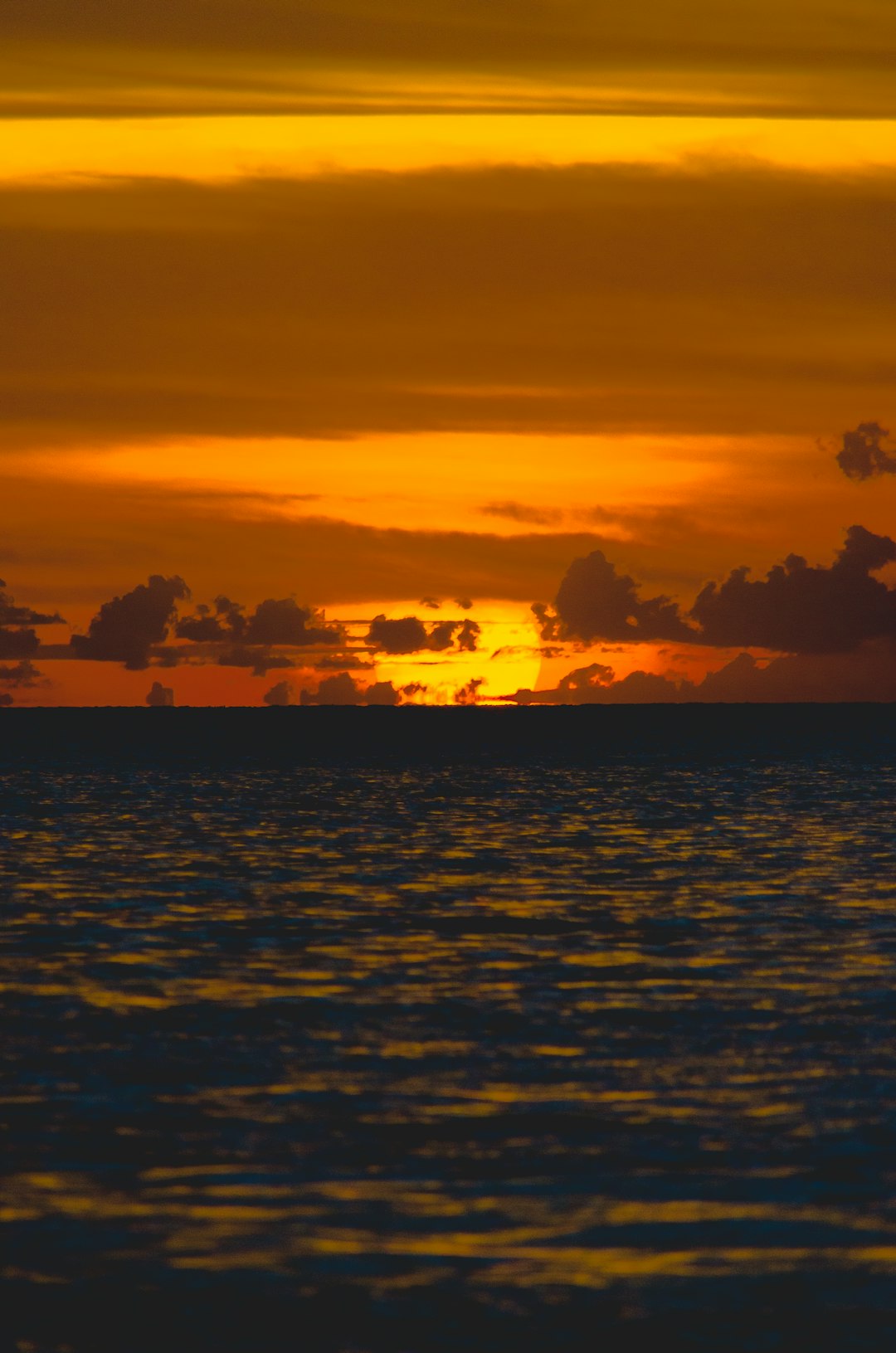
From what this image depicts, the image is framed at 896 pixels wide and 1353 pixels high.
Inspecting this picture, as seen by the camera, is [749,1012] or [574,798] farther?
[574,798]

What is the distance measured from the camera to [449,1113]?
850 inches

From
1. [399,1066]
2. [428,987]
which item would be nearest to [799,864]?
[428,987]

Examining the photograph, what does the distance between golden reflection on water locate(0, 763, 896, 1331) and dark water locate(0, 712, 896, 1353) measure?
0.22 feet

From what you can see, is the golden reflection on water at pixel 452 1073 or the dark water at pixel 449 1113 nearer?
the dark water at pixel 449 1113

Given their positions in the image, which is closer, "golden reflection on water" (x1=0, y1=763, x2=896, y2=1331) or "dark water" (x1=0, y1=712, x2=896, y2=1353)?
"dark water" (x1=0, y1=712, x2=896, y2=1353)

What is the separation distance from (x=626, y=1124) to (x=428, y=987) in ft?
35.1

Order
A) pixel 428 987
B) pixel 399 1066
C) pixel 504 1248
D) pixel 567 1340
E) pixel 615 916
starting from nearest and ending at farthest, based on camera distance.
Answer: pixel 567 1340
pixel 504 1248
pixel 399 1066
pixel 428 987
pixel 615 916

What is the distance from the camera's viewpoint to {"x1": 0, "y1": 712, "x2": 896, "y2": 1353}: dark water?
15.3 meters

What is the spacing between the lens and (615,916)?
137 ft

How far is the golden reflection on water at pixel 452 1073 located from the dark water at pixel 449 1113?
0.07 metres

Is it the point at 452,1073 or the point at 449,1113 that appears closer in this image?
the point at 449,1113

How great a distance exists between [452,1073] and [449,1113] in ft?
7.90

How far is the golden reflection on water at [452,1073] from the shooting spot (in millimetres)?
16781

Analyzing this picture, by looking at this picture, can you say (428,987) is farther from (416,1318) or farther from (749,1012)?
(416,1318)
